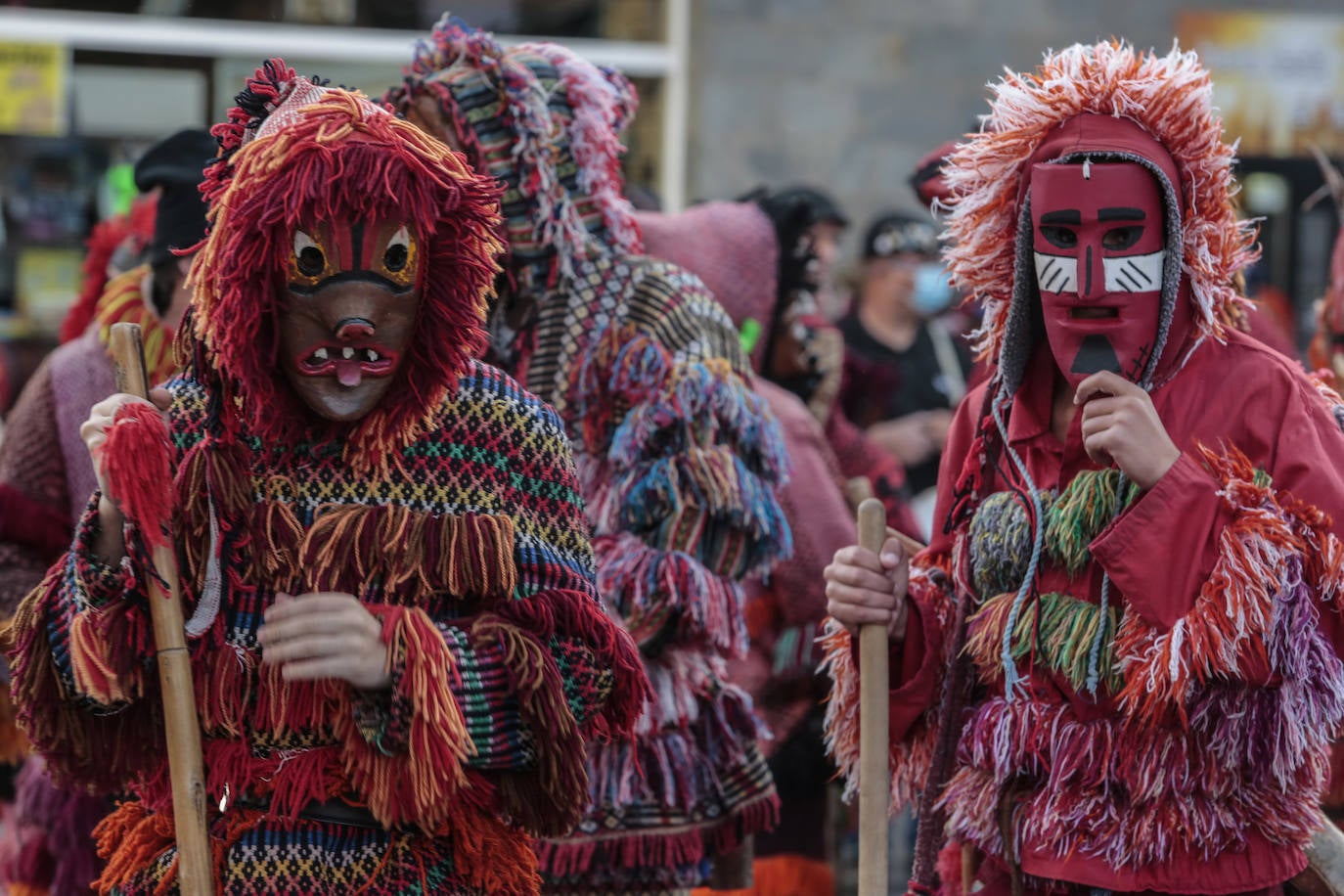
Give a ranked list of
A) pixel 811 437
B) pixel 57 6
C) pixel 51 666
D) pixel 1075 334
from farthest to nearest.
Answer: pixel 57 6 → pixel 811 437 → pixel 1075 334 → pixel 51 666

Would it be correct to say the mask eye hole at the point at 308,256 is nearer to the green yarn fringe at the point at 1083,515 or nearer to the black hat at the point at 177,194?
the green yarn fringe at the point at 1083,515

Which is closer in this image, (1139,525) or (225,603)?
(225,603)

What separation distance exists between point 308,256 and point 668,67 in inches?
278

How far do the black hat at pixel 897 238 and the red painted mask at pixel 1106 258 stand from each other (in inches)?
190

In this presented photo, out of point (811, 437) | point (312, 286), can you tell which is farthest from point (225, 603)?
point (811, 437)

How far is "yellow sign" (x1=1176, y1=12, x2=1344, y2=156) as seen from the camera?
392 inches

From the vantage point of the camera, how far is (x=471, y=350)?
279 cm

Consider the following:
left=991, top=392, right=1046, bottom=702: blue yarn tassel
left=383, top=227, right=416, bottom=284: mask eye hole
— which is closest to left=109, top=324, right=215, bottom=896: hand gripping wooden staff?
left=383, top=227, right=416, bottom=284: mask eye hole

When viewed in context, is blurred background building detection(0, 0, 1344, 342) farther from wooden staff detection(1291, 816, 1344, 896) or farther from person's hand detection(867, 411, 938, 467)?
wooden staff detection(1291, 816, 1344, 896)

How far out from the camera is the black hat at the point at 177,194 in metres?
4.09

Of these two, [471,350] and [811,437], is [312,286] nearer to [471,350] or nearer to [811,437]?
[471,350]

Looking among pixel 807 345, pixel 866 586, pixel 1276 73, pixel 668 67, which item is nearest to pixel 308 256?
pixel 866 586

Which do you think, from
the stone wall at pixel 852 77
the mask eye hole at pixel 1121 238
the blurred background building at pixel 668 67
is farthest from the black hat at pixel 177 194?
the stone wall at pixel 852 77

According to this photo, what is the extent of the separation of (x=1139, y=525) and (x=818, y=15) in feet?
22.7
